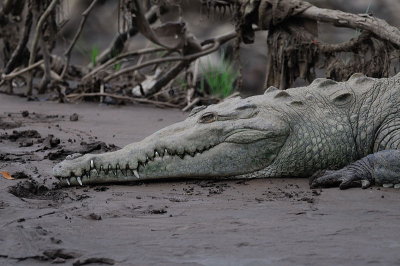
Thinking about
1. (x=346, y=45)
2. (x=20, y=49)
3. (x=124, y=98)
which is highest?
(x=346, y=45)

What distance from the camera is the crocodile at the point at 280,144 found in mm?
4668

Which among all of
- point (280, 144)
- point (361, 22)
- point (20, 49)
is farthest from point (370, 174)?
point (20, 49)

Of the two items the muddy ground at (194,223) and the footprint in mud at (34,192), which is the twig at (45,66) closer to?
the muddy ground at (194,223)

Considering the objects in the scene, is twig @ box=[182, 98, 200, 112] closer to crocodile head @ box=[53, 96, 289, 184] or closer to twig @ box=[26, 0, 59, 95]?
twig @ box=[26, 0, 59, 95]

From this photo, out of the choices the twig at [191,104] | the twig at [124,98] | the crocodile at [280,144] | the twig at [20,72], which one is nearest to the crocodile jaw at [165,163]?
the crocodile at [280,144]

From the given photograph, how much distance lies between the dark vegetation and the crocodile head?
231 centimetres

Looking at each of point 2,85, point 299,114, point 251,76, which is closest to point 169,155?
point 299,114

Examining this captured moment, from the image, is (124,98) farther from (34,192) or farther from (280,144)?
(34,192)

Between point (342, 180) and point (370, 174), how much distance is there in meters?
0.21

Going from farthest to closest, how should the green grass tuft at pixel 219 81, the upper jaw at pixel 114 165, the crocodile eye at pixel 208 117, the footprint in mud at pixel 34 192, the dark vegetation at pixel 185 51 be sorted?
the green grass tuft at pixel 219 81, the dark vegetation at pixel 185 51, the crocodile eye at pixel 208 117, the upper jaw at pixel 114 165, the footprint in mud at pixel 34 192

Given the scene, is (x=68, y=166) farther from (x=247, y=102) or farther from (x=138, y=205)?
(x=247, y=102)

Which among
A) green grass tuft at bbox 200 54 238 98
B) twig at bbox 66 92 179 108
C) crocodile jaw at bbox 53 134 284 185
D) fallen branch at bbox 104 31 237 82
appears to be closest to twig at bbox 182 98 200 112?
twig at bbox 66 92 179 108

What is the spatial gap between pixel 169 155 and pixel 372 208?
1402mm

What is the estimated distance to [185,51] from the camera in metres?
9.49
